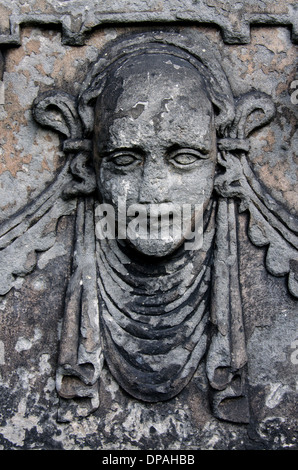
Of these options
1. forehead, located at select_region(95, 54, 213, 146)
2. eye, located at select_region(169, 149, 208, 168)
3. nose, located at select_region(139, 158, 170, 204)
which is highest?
forehead, located at select_region(95, 54, 213, 146)

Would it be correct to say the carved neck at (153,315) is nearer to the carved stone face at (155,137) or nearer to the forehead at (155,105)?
the carved stone face at (155,137)

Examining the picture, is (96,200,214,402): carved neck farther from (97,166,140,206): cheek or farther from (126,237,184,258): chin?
(97,166,140,206): cheek

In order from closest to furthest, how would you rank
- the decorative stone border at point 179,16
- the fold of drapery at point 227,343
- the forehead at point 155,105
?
1. the forehead at point 155,105
2. the fold of drapery at point 227,343
3. the decorative stone border at point 179,16

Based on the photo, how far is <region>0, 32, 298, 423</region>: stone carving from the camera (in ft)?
8.66

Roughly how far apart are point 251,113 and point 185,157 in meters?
0.40

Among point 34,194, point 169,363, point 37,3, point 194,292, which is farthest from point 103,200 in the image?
point 37,3

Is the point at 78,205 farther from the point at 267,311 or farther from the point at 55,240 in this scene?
the point at 267,311

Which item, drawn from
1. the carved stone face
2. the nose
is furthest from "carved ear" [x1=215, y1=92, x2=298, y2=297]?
the nose

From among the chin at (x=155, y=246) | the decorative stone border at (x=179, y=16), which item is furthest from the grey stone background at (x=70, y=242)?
the chin at (x=155, y=246)

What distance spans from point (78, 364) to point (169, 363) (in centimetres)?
39

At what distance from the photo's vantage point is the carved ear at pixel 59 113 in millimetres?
2822

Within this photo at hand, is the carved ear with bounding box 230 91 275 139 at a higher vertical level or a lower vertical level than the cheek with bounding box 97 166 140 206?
higher

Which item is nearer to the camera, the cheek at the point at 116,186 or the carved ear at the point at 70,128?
the cheek at the point at 116,186

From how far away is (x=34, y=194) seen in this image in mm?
2906
